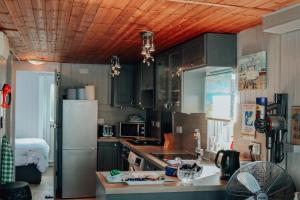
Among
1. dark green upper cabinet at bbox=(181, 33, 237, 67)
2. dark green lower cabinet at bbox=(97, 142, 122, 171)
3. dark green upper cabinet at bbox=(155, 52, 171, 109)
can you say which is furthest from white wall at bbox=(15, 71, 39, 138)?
dark green upper cabinet at bbox=(181, 33, 237, 67)

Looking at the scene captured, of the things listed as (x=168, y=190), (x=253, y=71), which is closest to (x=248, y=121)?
(x=253, y=71)

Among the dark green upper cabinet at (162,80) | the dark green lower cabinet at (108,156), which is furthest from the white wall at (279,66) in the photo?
the dark green lower cabinet at (108,156)

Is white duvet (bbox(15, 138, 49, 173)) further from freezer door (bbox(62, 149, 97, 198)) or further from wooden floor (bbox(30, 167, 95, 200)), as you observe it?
freezer door (bbox(62, 149, 97, 198))

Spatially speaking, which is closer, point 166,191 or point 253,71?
point 166,191

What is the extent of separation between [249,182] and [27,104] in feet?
23.4

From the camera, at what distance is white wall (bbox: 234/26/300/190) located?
2680mm

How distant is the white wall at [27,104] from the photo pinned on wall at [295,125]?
7.01m

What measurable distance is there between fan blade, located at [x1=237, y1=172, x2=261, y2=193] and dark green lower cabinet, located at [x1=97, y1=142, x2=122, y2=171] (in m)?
3.70

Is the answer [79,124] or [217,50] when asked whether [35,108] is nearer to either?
[79,124]

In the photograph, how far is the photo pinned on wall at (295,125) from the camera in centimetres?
262

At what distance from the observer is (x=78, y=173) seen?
5.82 metres

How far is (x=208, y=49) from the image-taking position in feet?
11.2

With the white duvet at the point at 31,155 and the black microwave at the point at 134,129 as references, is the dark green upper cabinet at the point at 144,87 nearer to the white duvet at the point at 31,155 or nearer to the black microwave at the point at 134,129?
the black microwave at the point at 134,129

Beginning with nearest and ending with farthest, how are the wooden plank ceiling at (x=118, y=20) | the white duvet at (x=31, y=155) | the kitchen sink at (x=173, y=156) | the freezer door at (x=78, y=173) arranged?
the wooden plank ceiling at (x=118, y=20) → the kitchen sink at (x=173, y=156) → the freezer door at (x=78, y=173) → the white duvet at (x=31, y=155)
